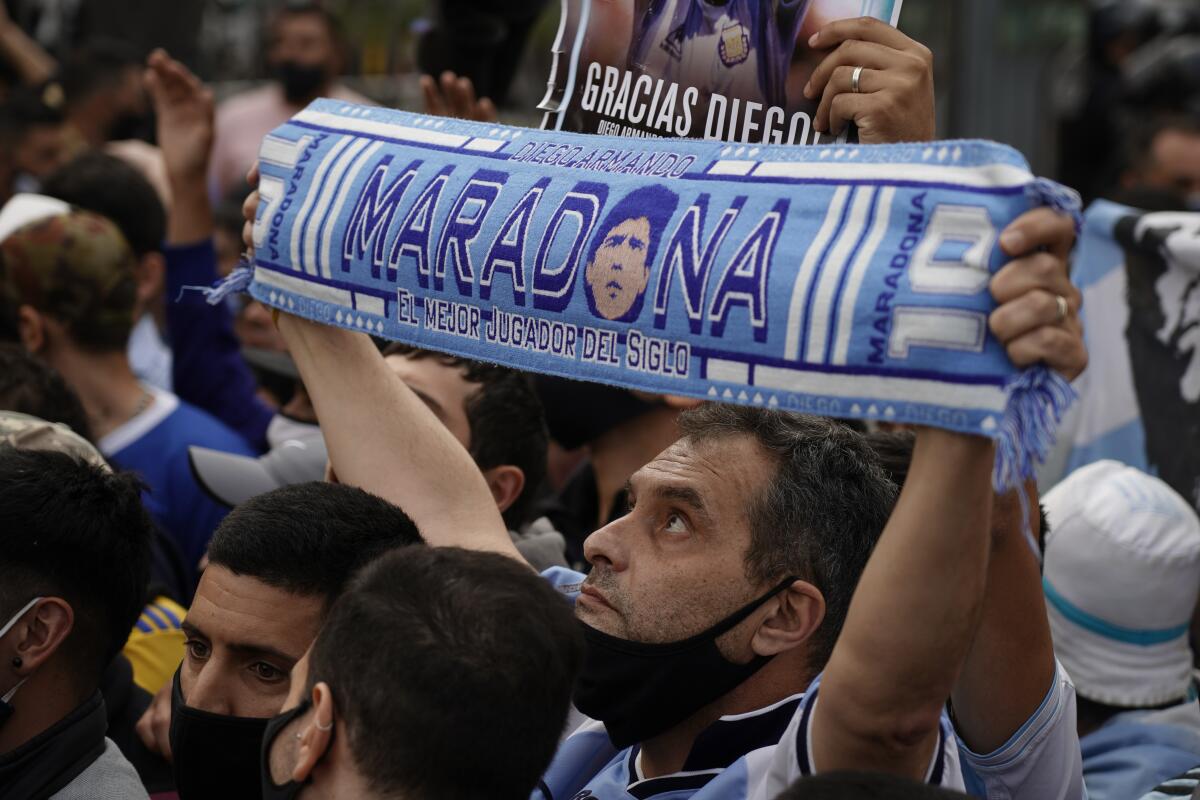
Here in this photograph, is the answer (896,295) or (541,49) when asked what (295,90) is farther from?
(896,295)

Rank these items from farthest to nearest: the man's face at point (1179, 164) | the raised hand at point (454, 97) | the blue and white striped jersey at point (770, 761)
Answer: the man's face at point (1179, 164)
the raised hand at point (454, 97)
the blue and white striped jersey at point (770, 761)

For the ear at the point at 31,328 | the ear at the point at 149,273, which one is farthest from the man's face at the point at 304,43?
the ear at the point at 31,328

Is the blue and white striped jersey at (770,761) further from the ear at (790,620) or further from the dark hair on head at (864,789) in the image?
the dark hair on head at (864,789)

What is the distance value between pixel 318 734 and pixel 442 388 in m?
1.76

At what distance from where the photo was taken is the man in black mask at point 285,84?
8.38 metres

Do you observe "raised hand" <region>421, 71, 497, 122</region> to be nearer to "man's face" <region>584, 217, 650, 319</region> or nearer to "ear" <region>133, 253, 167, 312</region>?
"ear" <region>133, 253, 167, 312</region>

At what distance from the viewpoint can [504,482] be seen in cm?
372

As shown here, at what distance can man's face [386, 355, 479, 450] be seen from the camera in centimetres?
368

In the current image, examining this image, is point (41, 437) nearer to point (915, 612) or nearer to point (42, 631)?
point (42, 631)

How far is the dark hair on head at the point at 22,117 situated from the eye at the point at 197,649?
5738 millimetres

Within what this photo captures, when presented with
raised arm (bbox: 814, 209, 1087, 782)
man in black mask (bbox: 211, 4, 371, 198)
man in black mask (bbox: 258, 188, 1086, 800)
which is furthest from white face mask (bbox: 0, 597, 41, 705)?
man in black mask (bbox: 211, 4, 371, 198)

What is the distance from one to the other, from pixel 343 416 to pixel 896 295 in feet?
4.52

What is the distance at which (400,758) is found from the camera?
6.41ft

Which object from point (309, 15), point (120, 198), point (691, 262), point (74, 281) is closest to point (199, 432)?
point (74, 281)
